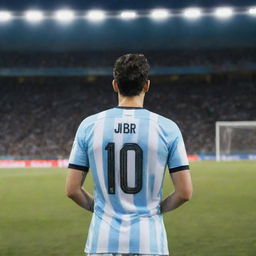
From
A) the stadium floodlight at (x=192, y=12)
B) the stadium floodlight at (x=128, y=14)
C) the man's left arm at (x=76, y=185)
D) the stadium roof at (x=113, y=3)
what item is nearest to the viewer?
the man's left arm at (x=76, y=185)

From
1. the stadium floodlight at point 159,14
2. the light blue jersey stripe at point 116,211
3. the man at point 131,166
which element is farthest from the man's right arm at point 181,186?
the stadium floodlight at point 159,14

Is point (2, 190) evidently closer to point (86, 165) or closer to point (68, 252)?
point (68, 252)

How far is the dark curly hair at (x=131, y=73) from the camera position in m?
2.31

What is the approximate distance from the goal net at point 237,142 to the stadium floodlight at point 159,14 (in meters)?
6.96

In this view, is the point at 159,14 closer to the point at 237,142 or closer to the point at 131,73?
the point at 237,142

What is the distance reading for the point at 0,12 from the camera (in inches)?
1031

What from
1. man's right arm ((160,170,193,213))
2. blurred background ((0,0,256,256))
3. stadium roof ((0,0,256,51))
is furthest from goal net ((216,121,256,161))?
man's right arm ((160,170,193,213))

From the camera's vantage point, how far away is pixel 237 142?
97.7ft

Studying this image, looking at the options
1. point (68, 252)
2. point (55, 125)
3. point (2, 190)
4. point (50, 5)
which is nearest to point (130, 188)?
point (68, 252)

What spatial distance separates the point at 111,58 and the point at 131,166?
34.2 meters

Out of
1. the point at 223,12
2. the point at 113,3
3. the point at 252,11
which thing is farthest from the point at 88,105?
the point at 252,11

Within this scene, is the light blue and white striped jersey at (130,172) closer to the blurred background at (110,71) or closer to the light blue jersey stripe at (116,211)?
the light blue jersey stripe at (116,211)

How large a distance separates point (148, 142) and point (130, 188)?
Answer: 8.6 inches

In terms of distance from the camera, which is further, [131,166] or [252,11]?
[252,11]
